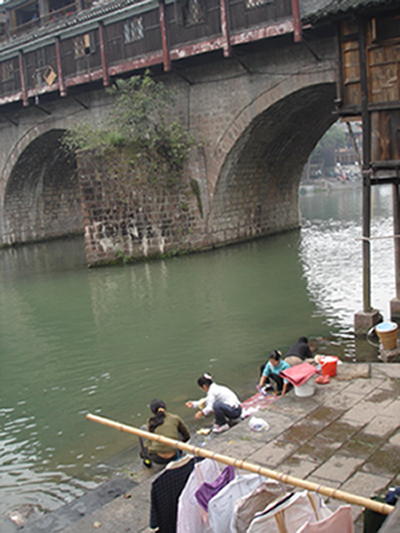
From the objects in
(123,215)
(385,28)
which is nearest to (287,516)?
(385,28)

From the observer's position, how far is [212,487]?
3.62 metres

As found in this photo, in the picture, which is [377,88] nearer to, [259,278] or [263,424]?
[263,424]

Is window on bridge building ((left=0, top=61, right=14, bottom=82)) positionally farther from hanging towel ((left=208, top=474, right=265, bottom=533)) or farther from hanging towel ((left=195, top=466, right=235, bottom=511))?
hanging towel ((left=208, top=474, right=265, bottom=533))

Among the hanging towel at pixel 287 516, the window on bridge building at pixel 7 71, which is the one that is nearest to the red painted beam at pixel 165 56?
the window on bridge building at pixel 7 71

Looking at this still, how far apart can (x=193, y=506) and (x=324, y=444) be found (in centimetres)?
181

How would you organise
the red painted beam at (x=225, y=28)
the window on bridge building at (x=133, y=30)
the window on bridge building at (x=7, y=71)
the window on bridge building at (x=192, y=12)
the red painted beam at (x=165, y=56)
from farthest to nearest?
the window on bridge building at (x=7, y=71) → the window on bridge building at (x=133, y=30) → the window on bridge building at (x=192, y=12) → the red painted beam at (x=225, y=28) → the red painted beam at (x=165, y=56)

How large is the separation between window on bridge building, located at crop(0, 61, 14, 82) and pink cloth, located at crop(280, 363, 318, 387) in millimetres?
20162

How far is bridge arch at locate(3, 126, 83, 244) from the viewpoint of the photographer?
2544 cm

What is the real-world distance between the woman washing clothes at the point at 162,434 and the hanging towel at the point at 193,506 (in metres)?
1.73

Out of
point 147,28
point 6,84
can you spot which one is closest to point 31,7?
point 6,84

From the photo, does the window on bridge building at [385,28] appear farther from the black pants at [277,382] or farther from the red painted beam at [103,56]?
the red painted beam at [103,56]

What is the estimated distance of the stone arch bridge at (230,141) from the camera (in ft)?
53.1

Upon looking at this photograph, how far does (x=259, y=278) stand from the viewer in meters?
14.0

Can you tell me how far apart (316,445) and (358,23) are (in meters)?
6.10
